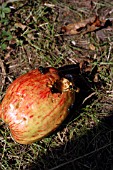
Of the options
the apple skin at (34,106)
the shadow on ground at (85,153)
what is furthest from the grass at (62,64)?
the apple skin at (34,106)

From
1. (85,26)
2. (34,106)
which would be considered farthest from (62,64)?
(34,106)

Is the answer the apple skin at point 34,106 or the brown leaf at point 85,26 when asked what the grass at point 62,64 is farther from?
the apple skin at point 34,106

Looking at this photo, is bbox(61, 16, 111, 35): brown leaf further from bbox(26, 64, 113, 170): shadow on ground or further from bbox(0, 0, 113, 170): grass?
bbox(26, 64, 113, 170): shadow on ground

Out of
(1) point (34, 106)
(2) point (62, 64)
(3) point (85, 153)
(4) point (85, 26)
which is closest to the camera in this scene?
(1) point (34, 106)

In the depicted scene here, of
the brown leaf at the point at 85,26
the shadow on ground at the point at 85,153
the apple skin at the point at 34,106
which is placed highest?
the brown leaf at the point at 85,26

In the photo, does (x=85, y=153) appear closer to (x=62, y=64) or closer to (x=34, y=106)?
(x=34, y=106)

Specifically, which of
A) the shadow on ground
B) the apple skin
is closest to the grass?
the shadow on ground

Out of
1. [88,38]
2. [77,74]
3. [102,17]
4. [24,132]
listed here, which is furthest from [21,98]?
[102,17]
